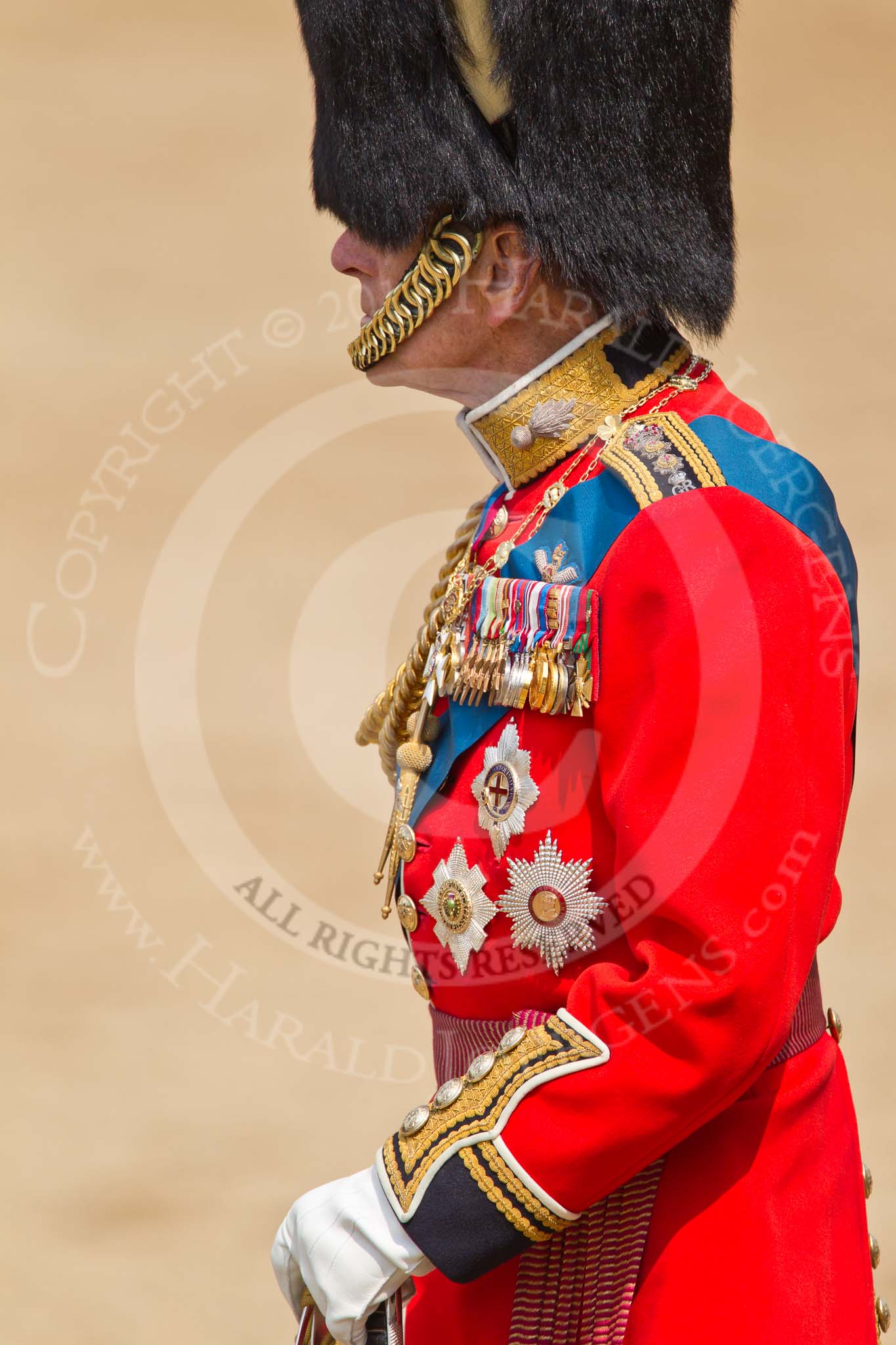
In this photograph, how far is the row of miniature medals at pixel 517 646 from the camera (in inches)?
50.7

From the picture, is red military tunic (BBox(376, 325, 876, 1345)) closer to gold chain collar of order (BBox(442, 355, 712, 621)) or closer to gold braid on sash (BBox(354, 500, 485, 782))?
gold chain collar of order (BBox(442, 355, 712, 621))

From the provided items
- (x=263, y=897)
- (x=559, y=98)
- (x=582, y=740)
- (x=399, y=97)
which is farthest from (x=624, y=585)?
(x=263, y=897)

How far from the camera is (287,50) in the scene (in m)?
3.55

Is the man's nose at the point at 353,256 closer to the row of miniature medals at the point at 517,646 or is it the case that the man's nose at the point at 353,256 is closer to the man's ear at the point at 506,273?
the man's ear at the point at 506,273

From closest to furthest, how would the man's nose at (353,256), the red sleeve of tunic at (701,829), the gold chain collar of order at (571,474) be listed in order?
the red sleeve of tunic at (701,829), the gold chain collar of order at (571,474), the man's nose at (353,256)

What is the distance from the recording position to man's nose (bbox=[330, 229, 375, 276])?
1533 millimetres

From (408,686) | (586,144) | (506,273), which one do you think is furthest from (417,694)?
(586,144)

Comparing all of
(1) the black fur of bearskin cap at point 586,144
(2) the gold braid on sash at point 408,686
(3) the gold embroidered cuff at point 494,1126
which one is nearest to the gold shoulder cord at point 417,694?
(2) the gold braid on sash at point 408,686

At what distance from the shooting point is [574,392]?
1431mm

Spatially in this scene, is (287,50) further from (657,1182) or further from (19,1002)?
(657,1182)

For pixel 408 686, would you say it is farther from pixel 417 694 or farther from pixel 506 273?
pixel 506 273

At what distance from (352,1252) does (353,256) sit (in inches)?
33.1

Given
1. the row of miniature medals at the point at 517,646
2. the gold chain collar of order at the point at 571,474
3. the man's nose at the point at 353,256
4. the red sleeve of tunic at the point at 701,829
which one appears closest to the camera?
the red sleeve of tunic at the point at 701,829

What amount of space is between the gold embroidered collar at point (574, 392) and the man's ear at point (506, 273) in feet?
0.18
